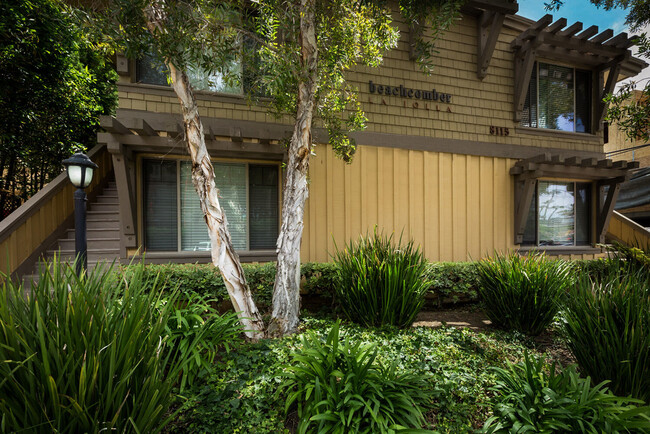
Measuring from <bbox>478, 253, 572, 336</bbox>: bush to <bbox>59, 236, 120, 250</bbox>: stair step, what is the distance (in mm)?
6807

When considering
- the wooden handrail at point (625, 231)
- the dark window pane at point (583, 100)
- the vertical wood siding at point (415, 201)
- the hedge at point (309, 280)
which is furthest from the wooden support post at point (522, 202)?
the wooden handrail at point (625, 231)

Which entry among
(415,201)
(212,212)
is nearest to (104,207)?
(212,212)

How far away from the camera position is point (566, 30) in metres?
7.31

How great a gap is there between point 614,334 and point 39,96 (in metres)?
10.2

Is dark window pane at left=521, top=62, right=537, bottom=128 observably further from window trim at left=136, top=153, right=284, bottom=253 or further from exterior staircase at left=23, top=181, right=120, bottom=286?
exterior staircase at left=23, top=181, right=120, bottom=286

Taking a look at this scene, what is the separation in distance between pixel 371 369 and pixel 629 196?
1604 centimetres

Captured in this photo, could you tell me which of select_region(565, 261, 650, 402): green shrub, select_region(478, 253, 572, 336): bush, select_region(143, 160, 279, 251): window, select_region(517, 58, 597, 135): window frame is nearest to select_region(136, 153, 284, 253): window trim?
select_region(143, 160, 279, 251): window

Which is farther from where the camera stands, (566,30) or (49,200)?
(566,30)

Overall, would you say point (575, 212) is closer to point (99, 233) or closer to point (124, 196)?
point (124, 196)

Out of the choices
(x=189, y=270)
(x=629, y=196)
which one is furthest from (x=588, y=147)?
(x=189, y=270)

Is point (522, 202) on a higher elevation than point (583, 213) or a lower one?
higher

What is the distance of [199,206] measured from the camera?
5.80 meters

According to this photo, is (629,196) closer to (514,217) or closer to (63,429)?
(514,217)

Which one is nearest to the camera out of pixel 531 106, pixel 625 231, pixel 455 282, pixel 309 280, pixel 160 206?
pixel 309 280
